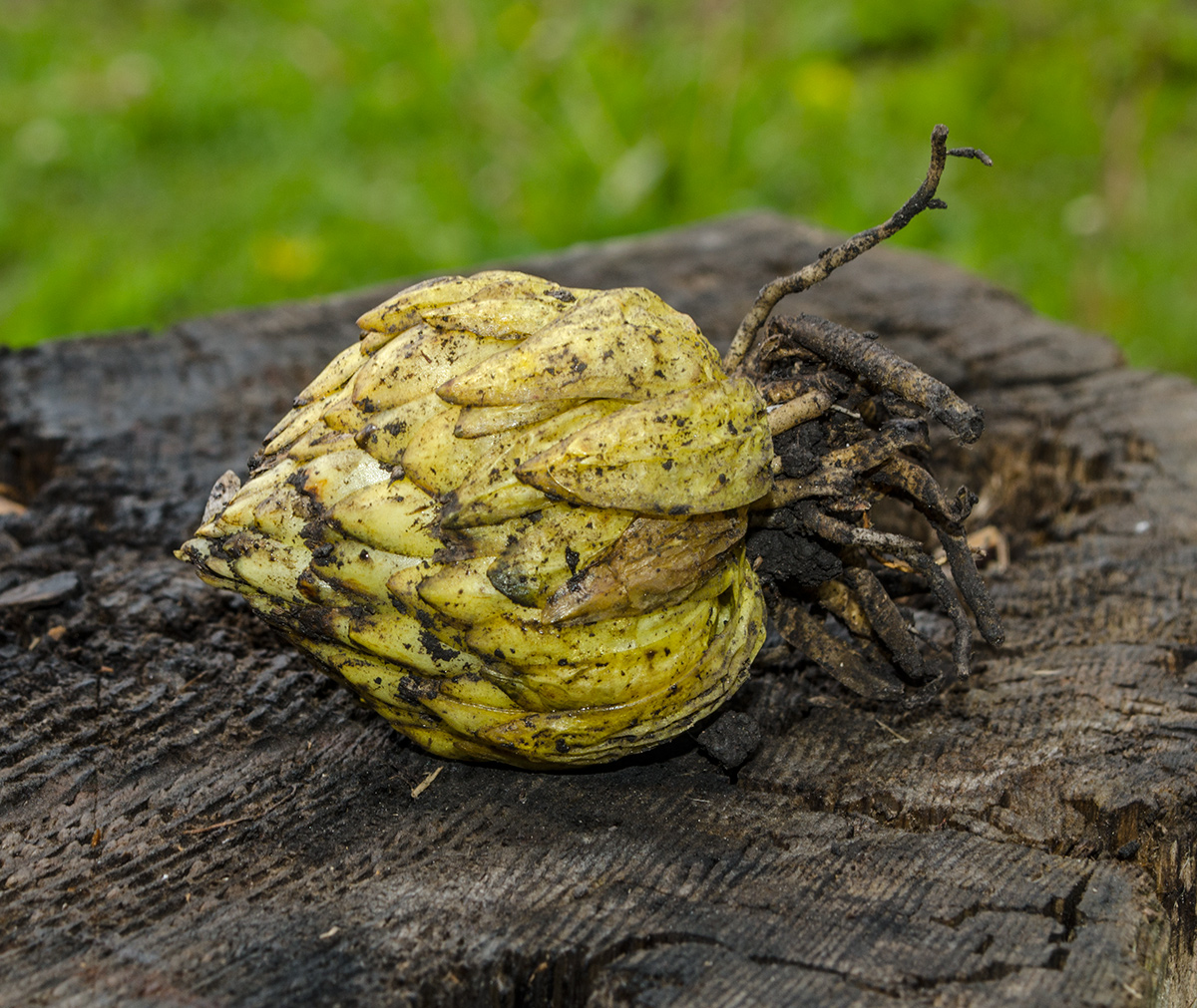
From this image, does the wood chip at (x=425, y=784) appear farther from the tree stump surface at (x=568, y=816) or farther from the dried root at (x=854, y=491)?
the dried root at (x=854, y=491)

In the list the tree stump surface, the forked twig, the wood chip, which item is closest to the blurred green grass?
the tree stump surface

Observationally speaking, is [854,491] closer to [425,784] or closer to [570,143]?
[425,784]

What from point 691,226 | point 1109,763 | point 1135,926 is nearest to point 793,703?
point 1109,763

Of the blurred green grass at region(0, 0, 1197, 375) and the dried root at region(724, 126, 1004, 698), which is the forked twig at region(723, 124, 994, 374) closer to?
the dried root at region(724, 126, 1004, 698)

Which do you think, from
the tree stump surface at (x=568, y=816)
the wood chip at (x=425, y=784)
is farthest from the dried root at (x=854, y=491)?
the wood chip at (x=425, y=784)

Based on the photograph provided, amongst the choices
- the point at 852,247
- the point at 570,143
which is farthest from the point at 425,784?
the point at 570,143
